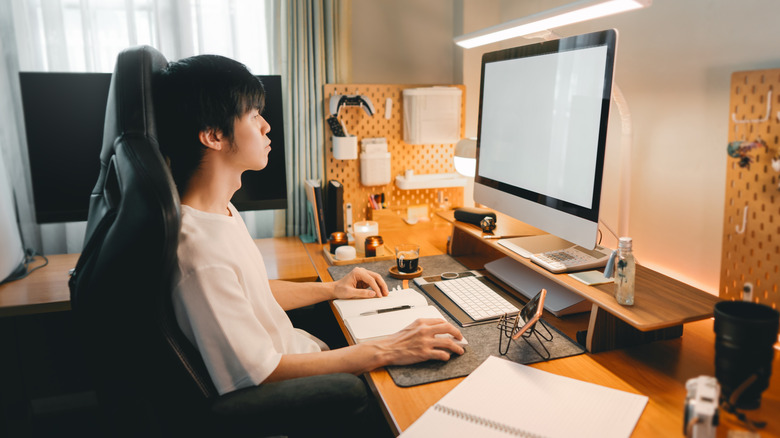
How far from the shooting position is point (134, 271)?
2.50 feet

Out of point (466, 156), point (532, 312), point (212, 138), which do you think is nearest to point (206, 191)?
point (212, 138)

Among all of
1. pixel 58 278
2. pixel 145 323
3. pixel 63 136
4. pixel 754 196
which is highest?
pixel 63 136

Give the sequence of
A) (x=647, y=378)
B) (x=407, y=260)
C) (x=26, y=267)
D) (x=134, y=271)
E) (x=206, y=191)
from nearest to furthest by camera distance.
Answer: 1. (x=134, y=271)
2. (x=647, y=378)
3. (x=206, y=191)
4. (x=407, y=260)
5. (x=26, y=267)

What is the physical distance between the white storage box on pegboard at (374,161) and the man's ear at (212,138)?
43.8 inches

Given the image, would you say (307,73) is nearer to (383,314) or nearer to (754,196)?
(383,314)

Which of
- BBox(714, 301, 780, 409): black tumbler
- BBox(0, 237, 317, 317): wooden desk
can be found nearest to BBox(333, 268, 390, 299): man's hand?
BBox(0, 237, 317, 317): wooden desk

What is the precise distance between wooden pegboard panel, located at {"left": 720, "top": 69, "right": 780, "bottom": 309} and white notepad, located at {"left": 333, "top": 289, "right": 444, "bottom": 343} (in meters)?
0.71

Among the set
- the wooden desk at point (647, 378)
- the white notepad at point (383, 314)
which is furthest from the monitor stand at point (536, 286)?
the white notepad at point (383, 314)

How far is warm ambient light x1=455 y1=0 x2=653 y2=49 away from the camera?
41.6 inches

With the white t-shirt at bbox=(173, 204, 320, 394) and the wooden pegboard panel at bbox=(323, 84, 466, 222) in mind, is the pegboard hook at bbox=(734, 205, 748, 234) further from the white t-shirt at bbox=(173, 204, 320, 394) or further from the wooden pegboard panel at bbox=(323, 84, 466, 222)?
the wooden pegboard panel at bbox=(323, 84, 466, 222)

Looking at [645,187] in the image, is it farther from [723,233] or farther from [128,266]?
[128,266]

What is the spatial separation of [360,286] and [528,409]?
A: 2.25 ft

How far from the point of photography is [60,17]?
1947 mm

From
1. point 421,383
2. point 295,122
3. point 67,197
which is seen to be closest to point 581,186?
point 421,383
